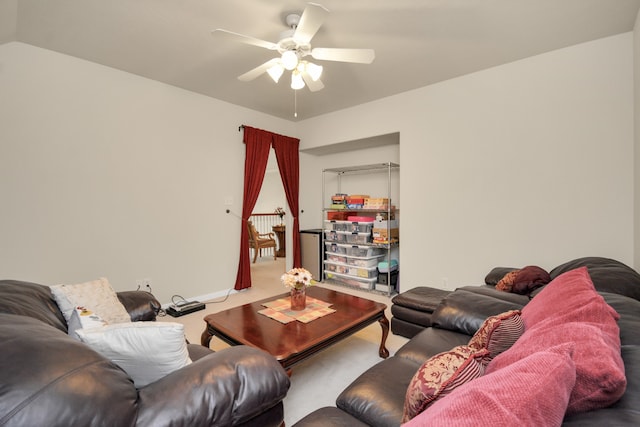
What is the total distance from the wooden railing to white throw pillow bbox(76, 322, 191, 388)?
20.1 feet

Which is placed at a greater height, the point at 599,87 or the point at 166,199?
the point at 599,87

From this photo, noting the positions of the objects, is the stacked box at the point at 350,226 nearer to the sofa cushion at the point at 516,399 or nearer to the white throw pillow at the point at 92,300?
the white throw pillow at the point at 92,300

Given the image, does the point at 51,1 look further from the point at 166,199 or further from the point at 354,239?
the point at 354,239

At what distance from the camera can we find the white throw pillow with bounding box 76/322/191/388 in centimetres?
99

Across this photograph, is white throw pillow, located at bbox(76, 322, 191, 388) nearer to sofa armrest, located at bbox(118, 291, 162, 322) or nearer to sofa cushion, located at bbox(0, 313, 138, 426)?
sofa cushion, located at bbox(0, 313, 138, 426)

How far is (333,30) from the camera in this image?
91.7 inches

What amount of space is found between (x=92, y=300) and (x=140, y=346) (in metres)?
0.84

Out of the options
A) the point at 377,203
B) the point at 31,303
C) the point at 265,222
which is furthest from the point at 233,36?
the point at 265,222

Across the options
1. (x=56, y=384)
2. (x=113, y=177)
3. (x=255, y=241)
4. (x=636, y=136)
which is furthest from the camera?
(x=255, y=241)

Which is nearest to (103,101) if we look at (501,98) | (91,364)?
(91,364)

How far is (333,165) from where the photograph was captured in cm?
511

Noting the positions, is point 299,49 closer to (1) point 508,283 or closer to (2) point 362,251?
→ (1) point 508,283

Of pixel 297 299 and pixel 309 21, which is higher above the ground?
pixel 309 21

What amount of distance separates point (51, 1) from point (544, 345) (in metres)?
3.39
